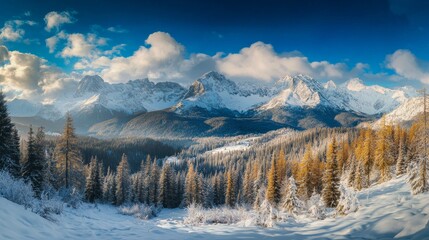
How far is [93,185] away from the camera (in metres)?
54.9

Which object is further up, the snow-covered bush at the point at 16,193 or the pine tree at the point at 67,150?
the pine tree at the point at 67,150

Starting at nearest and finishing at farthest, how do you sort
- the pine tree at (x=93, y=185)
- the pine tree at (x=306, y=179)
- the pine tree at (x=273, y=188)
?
the pine tree at (x=273, y=188)
the pine tree at (x=306, y=179)
the pine tree at (x=93, y=185)

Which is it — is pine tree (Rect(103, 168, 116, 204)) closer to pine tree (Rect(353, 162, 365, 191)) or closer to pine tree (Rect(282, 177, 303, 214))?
pine tree (Rect(282, 177, 303, 214))

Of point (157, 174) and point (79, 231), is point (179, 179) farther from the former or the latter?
point (79, 231)

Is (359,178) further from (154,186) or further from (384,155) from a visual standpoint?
(154,186)

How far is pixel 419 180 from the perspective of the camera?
18234 mm

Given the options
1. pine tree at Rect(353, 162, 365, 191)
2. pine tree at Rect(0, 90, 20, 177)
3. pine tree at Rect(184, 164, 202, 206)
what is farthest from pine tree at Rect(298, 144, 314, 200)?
pine tree at Rect(0, 90, 20, 177)

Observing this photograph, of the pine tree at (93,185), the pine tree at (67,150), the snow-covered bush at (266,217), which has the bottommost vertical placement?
the pine tree at (93,185)

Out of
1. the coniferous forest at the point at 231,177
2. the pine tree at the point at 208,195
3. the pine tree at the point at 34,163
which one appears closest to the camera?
the coniferous forest at the point at 231,177

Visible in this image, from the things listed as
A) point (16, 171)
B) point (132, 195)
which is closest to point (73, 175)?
point (16, 171)

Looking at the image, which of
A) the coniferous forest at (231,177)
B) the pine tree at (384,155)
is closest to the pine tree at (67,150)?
the coniferous forest at (231,177)

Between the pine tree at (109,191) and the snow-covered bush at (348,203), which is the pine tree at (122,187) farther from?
the snow-covered bush at (348,203)

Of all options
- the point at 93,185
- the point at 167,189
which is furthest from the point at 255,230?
the point at 167,189

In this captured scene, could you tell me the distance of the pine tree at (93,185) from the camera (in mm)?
54228
